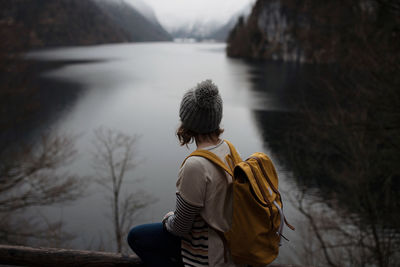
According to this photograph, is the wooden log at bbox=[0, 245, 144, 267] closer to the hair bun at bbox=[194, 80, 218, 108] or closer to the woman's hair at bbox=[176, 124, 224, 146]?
the woman's hair at bbox=[176, 124, 224, 146]

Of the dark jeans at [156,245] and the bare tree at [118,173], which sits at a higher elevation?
the dark jeans at [156,245]

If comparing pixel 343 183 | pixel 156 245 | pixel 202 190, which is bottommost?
pixel 343 183

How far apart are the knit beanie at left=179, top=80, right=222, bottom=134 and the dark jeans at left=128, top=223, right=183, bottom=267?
0.66m

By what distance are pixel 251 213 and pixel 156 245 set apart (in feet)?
2.19

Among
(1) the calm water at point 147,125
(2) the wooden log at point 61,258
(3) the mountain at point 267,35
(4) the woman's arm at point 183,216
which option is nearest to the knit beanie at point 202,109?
(4) the woman's arm at point 183,216

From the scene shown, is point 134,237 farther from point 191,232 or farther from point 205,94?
point 205,94

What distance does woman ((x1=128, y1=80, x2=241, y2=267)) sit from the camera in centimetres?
159

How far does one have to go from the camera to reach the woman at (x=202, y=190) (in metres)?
1.59

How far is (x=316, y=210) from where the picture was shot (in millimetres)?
16000

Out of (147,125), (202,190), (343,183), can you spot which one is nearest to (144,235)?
(202,190)

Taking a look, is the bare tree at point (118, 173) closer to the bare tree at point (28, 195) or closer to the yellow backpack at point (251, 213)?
the bare tree at point (28, 195)

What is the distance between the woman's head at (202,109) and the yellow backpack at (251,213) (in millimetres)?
165

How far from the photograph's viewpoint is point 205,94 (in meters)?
1.71

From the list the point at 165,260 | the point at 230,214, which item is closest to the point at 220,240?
the point at 230,214
